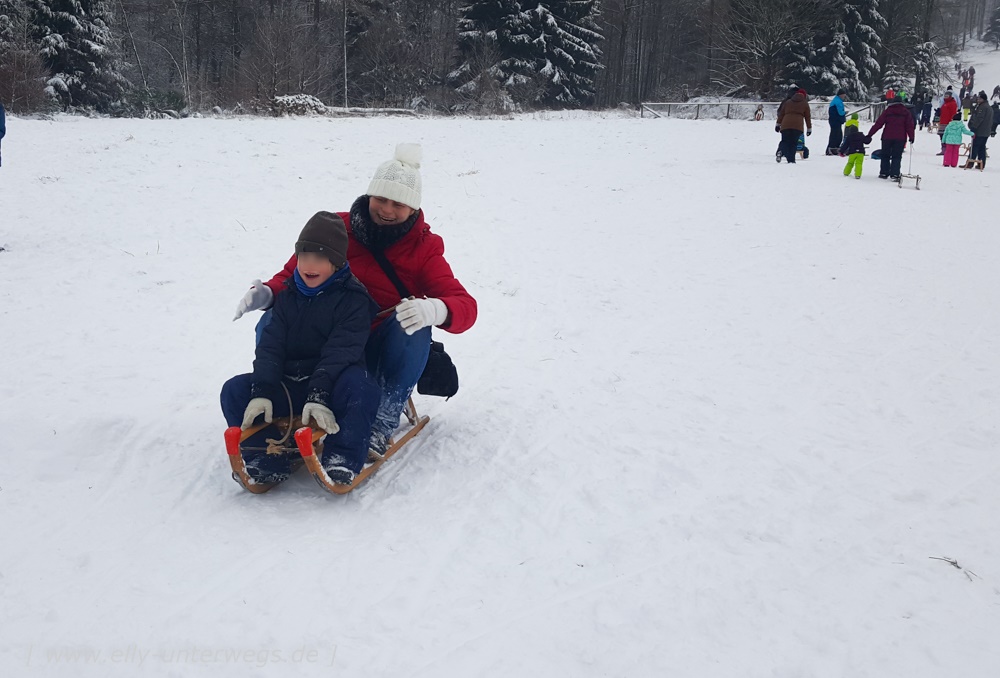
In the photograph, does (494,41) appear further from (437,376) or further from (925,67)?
(437,376)

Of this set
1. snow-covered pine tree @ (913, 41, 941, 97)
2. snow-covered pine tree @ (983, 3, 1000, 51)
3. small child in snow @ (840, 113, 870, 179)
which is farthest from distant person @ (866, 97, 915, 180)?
snow-covered pine tree @ (983, 3, 1000, 51)

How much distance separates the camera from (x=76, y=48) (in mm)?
25016

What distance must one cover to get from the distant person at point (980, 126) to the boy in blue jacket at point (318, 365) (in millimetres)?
15613

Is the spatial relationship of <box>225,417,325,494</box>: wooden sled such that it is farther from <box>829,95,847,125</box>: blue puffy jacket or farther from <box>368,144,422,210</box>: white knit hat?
<box>829,95,847,125</box>: blue puffy jacket

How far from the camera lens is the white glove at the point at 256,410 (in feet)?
9.33

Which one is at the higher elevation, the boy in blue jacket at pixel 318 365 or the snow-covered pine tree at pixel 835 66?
the snow-covered pine tree at pixel 835 66

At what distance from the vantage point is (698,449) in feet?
11.7

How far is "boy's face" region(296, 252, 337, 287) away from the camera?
9.82ft

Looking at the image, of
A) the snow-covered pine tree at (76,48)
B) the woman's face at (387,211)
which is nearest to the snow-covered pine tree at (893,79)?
the snow-covered pine tree at (76,48)

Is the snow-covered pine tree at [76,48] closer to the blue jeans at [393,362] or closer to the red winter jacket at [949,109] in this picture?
the red winter jacket at [949,109]

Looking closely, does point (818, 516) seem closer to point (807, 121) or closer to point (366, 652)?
point (366, 652)

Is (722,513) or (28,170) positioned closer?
(722,513)

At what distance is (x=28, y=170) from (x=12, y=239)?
163 inches

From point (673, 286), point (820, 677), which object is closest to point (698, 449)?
point (820, 677)
